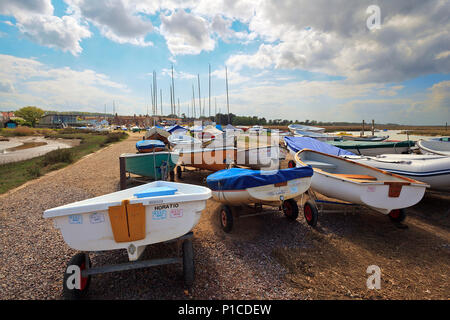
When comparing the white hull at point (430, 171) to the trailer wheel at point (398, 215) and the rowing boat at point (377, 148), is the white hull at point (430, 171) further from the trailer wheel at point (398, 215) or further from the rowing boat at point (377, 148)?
the rowing boat at point (377, 148)

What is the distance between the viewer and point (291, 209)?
518 cm

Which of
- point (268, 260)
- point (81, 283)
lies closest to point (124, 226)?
point (81, 283)

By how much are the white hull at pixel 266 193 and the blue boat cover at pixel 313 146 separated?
5208 millimetres

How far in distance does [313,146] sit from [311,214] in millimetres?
5557

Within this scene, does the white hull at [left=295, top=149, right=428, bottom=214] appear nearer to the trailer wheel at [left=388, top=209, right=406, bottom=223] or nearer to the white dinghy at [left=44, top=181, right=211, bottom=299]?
the trailer wheel at [left=388, top=209, right=406, bottom=223]

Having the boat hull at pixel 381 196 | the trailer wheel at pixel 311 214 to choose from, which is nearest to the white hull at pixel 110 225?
the trailer wheel at pixel 311 214

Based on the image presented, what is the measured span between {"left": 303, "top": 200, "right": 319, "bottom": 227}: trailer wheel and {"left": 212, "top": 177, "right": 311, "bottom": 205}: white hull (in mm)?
588

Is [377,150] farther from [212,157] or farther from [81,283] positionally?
[81,283]

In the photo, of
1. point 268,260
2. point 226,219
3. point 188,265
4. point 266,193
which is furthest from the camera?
point 226,219

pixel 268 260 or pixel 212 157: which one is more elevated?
pixel 212 157

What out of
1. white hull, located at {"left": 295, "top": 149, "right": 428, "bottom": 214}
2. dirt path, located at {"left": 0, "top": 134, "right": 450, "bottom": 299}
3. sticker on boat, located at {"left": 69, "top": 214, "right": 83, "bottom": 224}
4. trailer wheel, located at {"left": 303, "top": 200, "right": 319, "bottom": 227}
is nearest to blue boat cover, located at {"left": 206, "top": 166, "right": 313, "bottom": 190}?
trailer wheel, located at {"left": 303, "top": 200, "right": 319, "bottom": 227}

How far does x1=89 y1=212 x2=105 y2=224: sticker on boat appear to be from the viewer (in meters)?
2.71

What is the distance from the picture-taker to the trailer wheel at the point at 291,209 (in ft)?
16.6

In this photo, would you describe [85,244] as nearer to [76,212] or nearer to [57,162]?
[76,212]
